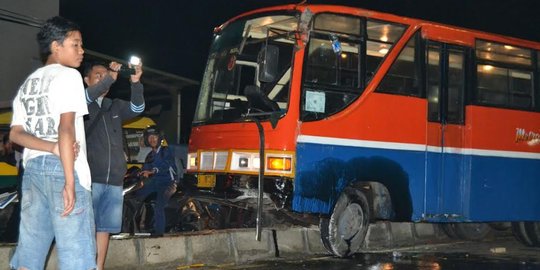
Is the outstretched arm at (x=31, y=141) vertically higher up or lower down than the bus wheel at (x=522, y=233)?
higher up

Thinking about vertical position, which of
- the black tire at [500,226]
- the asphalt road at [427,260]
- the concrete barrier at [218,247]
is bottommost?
the asphalt road at [427,260]

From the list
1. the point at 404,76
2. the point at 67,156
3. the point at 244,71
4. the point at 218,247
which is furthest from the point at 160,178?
the point at 67,156

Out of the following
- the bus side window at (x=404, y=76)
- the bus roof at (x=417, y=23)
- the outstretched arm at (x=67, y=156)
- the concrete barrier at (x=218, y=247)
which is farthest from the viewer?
the bus side window at (x=404, y=76)

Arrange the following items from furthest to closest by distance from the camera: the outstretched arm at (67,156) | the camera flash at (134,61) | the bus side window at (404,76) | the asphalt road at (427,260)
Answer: the bus side window at (404,76), the asphalt road at (427,260), the camera flash at (134,61), the outstretched arm at (67,156)

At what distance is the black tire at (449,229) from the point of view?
11.3 metres

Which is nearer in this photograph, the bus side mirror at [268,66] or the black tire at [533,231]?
the bus side mirror at [268,66]

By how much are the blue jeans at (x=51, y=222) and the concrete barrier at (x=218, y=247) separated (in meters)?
2.61

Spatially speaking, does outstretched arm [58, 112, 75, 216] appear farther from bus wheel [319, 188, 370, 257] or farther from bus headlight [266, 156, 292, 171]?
bus wheel [319, 188, 370, 257]

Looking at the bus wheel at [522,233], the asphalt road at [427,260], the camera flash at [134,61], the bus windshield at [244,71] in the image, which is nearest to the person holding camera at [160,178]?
the bus windshield at [244,71]

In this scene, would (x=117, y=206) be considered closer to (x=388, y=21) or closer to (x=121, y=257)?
(x=121, y=257)

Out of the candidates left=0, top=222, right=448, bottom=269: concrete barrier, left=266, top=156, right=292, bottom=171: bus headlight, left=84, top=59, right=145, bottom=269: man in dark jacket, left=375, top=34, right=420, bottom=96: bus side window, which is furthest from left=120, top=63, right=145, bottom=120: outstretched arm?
left=375, top=34, right=420, bottom=96: bus side window

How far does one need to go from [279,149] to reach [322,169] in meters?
0.67

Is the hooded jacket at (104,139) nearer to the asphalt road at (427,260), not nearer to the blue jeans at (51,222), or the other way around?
the blue jeans at (51,222)

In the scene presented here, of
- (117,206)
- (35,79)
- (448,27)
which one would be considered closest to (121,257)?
(117,206)
